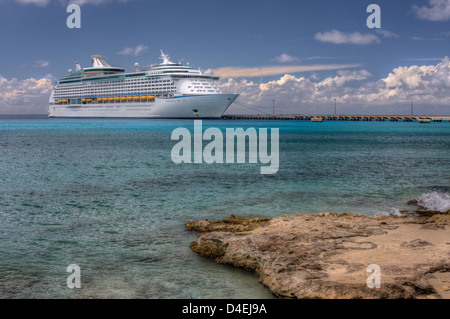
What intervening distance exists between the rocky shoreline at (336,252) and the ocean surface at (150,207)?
0.40m

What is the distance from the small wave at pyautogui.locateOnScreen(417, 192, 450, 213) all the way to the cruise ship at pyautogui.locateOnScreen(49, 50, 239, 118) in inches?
3150

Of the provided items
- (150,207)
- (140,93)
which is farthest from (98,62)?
(150,207)

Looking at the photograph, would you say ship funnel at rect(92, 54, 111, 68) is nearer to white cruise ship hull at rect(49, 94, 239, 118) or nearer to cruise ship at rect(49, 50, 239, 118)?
cruise ship at rect(49, 50, 239, 118)

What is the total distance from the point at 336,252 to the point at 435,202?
8.32 metres

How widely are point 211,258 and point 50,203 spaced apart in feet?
26.6

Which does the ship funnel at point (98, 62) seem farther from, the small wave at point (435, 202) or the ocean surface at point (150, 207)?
the small wave at point (435, 202)

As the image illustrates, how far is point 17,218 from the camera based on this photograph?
1203 cm

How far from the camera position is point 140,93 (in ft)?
349

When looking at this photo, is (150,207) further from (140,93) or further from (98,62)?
(98,62)

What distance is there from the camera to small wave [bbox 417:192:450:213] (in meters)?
13.3

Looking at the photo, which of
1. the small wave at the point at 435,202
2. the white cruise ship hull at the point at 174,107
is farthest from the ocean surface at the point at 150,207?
the white cruise ship hull at the point at 174,107

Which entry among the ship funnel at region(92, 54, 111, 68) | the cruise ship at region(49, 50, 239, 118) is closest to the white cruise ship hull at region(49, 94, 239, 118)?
the cruise ship at region(49, 50, 239, 118)
